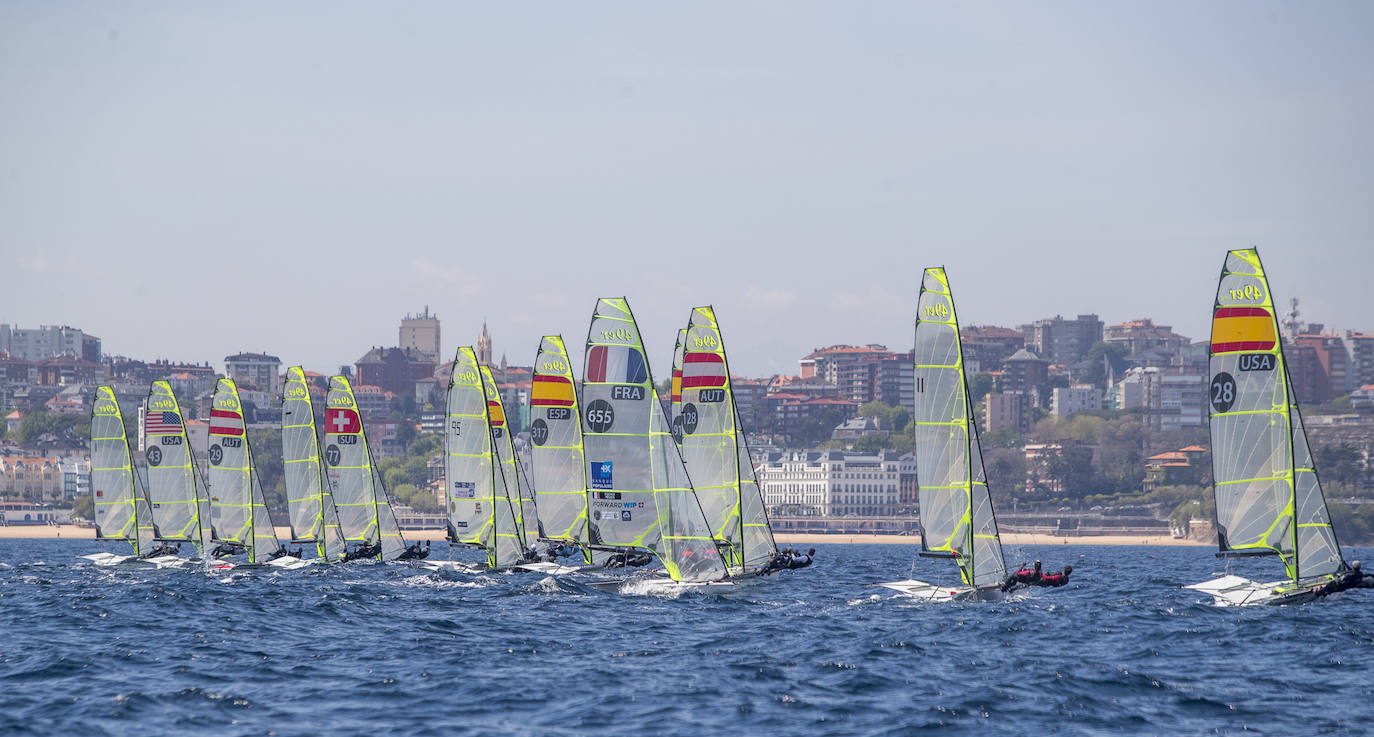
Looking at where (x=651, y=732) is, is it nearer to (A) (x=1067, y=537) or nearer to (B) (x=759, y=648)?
(B) (x=759, y=648)

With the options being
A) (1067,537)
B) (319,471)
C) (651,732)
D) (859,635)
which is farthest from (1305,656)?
(1067,537)

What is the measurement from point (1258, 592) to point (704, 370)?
57.5 feet

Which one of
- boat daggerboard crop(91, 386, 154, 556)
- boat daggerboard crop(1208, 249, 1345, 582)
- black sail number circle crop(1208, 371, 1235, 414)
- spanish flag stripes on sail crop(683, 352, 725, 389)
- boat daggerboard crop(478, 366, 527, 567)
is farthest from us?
boat daggerboard crop(91, 386, 154, 556)

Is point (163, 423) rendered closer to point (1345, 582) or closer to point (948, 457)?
point (948, 457)

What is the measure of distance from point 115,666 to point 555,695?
9.83m

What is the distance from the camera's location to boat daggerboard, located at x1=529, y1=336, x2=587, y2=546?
177 ft

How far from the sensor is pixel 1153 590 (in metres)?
55.0

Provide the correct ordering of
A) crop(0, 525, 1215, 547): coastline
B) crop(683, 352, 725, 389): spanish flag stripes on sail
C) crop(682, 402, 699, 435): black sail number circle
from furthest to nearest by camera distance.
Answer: crop(0, 525, 1215, 547): coastline, crop(682, 402, 699, 435): black sail number circle, crop(683, 352, 725, 389): spanish flag stripes on sail

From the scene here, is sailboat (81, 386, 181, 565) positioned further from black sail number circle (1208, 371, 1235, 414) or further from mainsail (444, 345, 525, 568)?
black sail number circle (1208, 371, 1235, 414)

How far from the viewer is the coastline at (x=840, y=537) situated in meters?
175

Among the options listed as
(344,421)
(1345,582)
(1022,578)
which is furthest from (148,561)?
(1345,582)

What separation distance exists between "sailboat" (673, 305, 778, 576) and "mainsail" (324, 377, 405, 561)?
16.9 metres

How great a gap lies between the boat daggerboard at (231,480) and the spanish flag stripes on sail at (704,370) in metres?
20.4

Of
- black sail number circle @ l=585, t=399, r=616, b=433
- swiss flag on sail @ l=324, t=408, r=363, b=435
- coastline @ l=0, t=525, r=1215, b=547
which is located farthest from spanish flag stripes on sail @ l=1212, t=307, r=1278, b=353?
coastline @ l=0, t=525, r=1215, b=547
